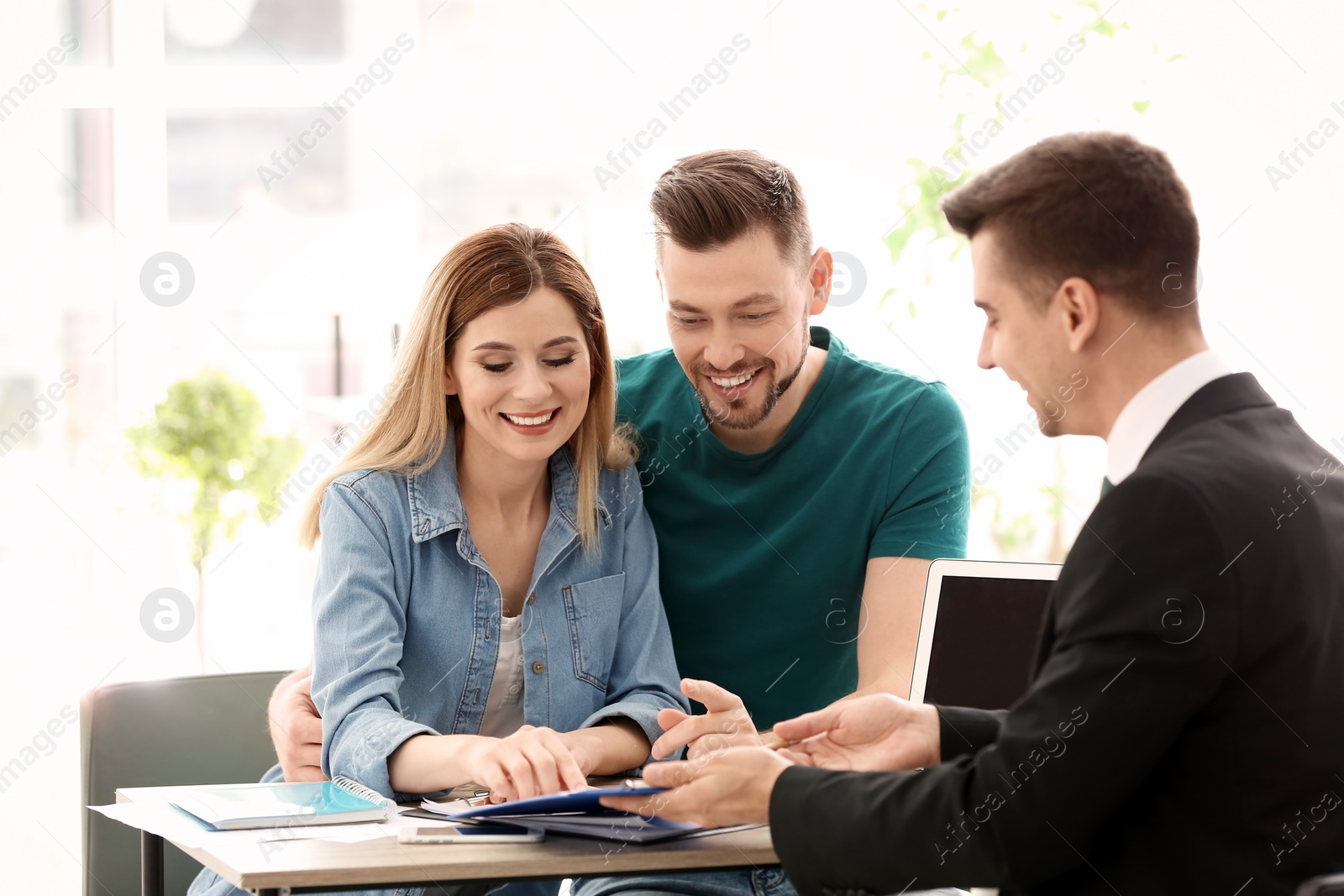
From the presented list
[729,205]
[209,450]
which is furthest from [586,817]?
[209,450]

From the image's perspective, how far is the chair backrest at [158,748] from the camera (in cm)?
195

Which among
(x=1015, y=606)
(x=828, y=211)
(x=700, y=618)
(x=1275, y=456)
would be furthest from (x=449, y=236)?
(x=1275, y=456)

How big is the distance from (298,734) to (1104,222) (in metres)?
1.30

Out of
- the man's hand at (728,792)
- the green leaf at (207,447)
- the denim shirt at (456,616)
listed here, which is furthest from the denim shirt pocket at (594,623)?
the green leaf at (207,447)

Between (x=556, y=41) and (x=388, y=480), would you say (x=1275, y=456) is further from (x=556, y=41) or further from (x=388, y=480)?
(x=556, y=41)

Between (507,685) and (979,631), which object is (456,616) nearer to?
(507,685)

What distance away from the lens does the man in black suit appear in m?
1.00

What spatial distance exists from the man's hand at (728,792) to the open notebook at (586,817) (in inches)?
1.6

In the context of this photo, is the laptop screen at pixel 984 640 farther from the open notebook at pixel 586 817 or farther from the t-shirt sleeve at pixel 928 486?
the open notebook at pixel 586 817

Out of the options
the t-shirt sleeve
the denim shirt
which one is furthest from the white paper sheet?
the t-shirt sleeve

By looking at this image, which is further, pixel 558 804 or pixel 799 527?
pixel 799 527

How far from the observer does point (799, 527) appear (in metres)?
2.10

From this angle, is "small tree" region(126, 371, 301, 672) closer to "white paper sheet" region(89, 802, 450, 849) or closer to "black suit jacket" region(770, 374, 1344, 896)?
"white paper sheet" region(89, 802, 450, 849)

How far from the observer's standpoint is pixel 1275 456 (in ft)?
3.49
